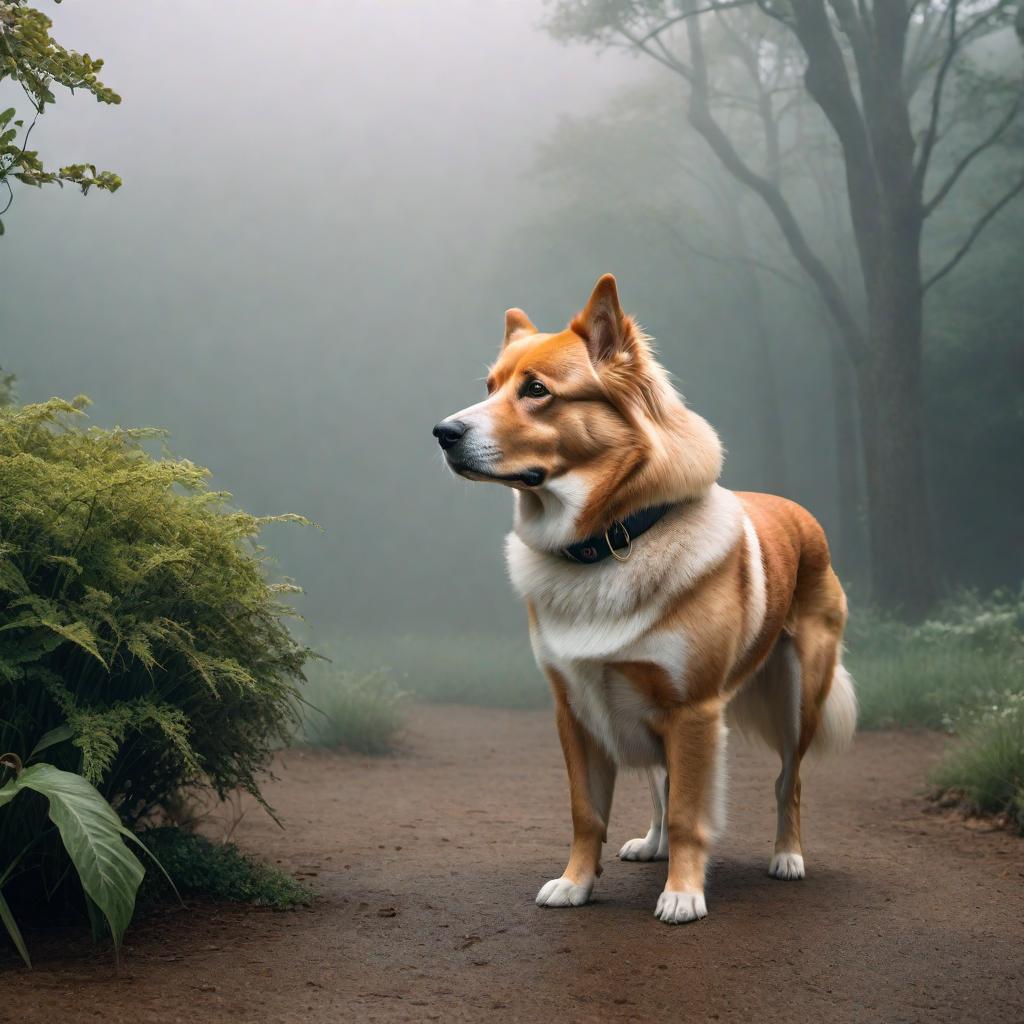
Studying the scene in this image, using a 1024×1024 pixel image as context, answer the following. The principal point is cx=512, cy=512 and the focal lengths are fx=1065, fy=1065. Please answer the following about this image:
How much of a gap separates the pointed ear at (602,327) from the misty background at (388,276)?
16068 mm

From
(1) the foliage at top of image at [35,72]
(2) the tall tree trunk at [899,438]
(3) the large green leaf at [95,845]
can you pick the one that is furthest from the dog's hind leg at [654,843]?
(2) the tall tree trunk at [899,438]

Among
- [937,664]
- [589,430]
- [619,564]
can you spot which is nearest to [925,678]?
[937,664]

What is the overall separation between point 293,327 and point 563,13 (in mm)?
12460

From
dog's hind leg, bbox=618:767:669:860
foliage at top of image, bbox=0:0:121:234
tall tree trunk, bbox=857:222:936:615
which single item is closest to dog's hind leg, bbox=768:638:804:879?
dog's hind leg, bbox=618:767:669:860

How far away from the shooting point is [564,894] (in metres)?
3.26

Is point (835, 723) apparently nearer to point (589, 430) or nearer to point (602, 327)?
point (589, 430)

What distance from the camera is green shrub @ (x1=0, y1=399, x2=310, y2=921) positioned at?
289 centimetres

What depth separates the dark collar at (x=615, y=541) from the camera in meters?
3.15

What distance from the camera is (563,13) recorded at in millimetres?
14211

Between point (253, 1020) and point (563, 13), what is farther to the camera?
point (563, 13)

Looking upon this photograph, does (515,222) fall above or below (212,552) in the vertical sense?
above

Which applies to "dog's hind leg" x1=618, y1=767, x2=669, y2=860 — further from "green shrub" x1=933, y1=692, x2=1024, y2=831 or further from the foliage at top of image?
the foliage at top of image

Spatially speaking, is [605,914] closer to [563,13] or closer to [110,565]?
[110,565]

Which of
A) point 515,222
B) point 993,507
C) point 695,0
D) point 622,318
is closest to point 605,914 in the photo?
point 622,318
